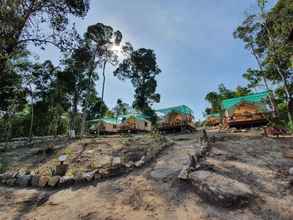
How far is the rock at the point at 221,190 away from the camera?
326 centimetres

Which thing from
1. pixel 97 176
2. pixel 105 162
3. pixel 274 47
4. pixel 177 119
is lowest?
pixel 97 176

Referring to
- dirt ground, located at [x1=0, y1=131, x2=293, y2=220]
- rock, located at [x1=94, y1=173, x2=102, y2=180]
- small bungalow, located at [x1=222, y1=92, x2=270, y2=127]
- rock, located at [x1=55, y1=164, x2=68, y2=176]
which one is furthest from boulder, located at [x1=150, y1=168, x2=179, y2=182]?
small bungalow, located at [x1=222, y1=92, x2=270, y2=127]

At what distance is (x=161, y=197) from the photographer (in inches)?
148

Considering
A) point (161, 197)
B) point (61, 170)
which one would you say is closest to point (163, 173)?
point (161, 197)

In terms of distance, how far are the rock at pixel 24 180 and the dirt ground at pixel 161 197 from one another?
235mm

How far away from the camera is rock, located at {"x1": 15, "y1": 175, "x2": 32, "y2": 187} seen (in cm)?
524

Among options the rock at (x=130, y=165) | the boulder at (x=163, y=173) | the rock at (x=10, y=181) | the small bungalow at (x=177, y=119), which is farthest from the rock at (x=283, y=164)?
the small bungalow at (x=177, y=119)

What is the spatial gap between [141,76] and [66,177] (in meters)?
17.3

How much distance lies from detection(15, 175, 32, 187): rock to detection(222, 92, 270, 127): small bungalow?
41.5ft

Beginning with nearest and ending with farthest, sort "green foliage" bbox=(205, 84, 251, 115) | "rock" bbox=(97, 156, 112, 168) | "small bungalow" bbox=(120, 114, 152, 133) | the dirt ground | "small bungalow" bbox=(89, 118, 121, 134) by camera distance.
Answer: the dirt ground, "rock" bbox=(97, 156, 112, 168), "small bungalow" bbox=(120, 114, 152, 133), "small bungalow" bbox=(89, 118, 121, 134), "green foliage" bbox=(205, 84, 251, 115)

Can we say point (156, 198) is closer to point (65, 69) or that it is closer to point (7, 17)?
point (7, 17)

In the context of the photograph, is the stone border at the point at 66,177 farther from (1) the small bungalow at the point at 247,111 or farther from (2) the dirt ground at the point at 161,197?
(1) the small bungalow at the point at 247,111

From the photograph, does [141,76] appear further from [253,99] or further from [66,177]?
[66,177]

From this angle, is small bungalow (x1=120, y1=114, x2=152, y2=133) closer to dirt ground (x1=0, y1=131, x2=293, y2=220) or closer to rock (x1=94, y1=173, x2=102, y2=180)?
dirt ground (x1=0, y1=131, x2=293, y2=220)
